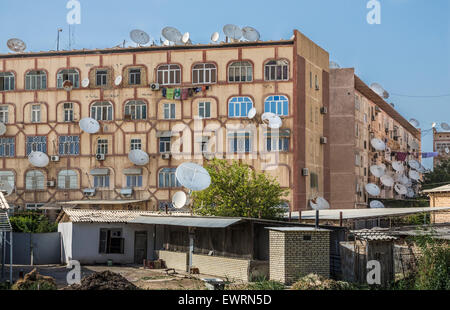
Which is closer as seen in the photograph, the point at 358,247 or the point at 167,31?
the point at 358,247

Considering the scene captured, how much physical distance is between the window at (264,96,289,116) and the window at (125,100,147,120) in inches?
380

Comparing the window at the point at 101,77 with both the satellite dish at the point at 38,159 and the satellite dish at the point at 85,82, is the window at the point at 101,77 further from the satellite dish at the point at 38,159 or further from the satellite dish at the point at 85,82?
the satellite dish at the point at 38,159

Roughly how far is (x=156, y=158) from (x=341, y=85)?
16582 millimetres

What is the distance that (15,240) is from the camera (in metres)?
38.3

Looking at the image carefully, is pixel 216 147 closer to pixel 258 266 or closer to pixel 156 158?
pixel 156 158

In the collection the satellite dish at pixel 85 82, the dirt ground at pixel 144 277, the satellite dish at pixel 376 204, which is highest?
the satellite dish at pixel 85 82

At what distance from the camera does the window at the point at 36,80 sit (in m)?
55.5

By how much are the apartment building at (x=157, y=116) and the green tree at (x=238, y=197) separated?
14.0 m

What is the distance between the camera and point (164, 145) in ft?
175

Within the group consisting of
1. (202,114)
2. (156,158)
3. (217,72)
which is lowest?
(156,158)

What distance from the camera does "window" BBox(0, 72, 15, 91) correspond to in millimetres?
56156

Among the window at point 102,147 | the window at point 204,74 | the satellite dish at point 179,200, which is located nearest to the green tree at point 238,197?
the satellite dish at point 179,200
